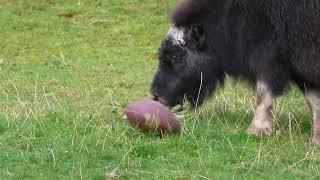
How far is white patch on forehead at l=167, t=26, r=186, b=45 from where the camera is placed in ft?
26.7

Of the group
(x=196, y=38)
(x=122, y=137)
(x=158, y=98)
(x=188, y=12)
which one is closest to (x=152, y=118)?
(x=122, y=137)

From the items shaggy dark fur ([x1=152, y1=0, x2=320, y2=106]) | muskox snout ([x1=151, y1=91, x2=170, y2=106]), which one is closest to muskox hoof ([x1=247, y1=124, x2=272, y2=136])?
shaggy dark fur ([x1=152, y1=0, x2=320, y2=106])

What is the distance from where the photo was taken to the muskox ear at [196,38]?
8039 millimetres

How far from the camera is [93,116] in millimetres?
7840

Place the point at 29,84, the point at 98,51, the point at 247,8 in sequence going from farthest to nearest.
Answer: the point at 98,51 → the point at 29,84 → the point at 247,8

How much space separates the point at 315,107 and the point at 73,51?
10968 mm

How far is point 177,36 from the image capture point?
8.18 m

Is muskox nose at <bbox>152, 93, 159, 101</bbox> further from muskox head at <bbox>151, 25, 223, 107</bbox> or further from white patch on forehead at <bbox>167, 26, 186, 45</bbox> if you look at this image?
white patch on forehead at <bbox>167, 26, 186, 45</bbox>

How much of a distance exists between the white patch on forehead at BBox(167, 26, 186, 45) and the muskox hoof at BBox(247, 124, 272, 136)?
1276 millimetres

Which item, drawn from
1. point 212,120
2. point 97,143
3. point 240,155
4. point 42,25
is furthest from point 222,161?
point 42,25

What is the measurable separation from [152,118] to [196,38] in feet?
4.44

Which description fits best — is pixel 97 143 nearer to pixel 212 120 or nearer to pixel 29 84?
pixel 212 120

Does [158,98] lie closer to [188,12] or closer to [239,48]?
[188,12]

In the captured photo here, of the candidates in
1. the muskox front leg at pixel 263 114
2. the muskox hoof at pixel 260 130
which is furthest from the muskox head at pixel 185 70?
the muskox hoof at pixel 260 130
